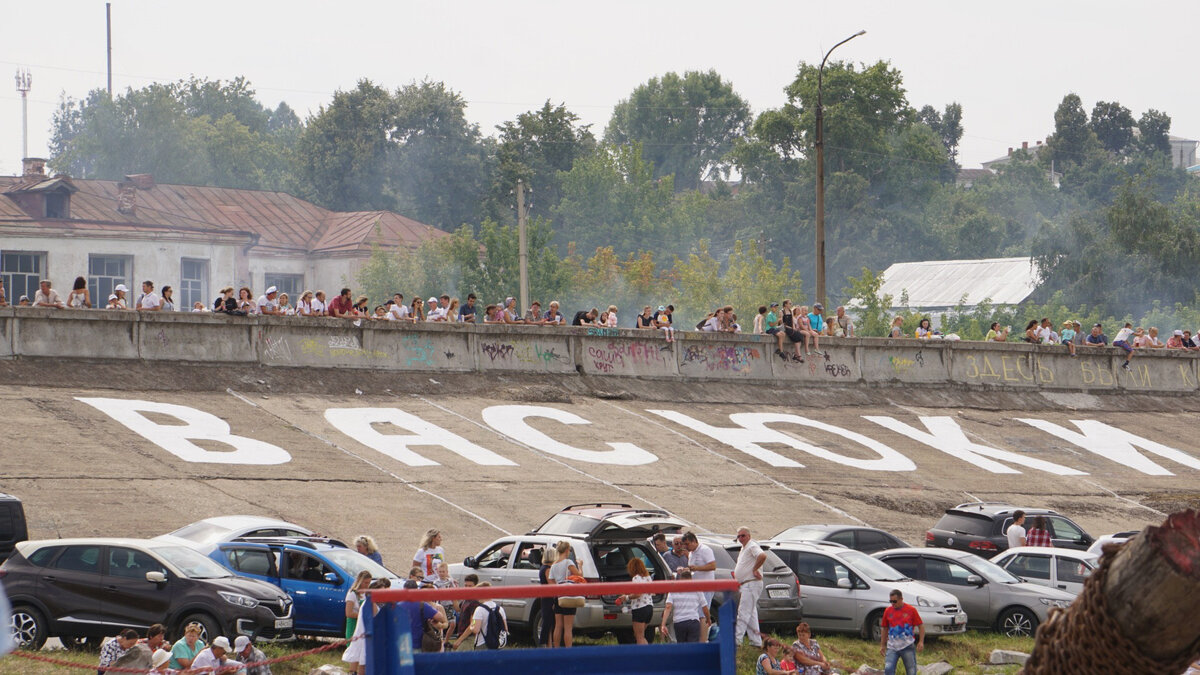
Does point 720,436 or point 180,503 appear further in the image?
point 720,436

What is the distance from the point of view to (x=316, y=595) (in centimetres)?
1758

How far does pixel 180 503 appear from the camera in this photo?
74.8ft

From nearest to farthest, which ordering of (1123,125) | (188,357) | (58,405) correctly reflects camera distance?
(58,405) → (188,357) → (1123,125)

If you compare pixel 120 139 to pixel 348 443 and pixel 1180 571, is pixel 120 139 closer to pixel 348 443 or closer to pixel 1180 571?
pixel 348 443

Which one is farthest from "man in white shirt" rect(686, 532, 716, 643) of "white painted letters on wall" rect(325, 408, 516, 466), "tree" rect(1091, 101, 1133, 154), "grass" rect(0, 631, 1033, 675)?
"tree" rect(1091, 101, 1133, 154)

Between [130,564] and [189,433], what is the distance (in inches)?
388

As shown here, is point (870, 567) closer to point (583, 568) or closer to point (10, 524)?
point (583, 568)

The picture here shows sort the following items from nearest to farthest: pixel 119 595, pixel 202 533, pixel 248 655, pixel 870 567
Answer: pixel 248 655
pixel 119 595
pixel 202 533
pixel 870 567

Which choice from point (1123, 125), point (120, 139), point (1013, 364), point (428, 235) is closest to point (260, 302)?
point (1013, 364)

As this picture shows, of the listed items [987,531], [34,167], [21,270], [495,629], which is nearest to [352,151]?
[34,167]

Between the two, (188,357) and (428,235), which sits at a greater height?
(428,235)

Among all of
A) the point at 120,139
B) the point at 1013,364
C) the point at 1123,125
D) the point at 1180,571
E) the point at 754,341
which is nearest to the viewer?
the point at 1180,571

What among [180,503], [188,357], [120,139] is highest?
[120,139]

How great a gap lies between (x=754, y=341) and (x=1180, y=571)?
110 ft
